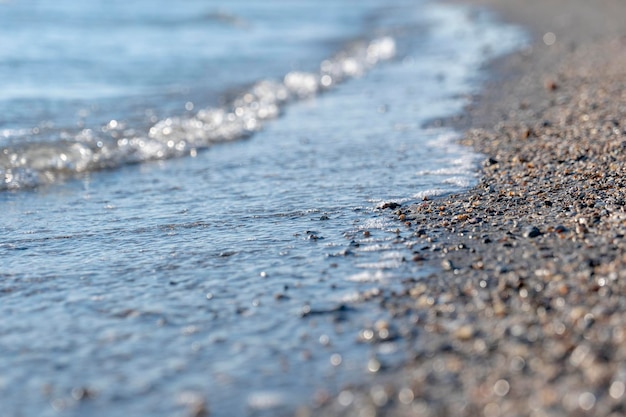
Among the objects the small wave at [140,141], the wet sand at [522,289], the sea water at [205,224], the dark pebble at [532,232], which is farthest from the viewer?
the small wave at [140,141]

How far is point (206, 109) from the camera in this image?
13.4 meters

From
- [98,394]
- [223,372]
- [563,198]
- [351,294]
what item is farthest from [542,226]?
[98,394]

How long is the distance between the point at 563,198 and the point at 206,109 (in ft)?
26.5

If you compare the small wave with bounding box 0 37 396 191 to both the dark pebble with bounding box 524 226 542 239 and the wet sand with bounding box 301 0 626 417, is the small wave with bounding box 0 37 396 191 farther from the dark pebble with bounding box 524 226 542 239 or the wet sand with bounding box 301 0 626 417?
the dark pebble with bounding box 524 226 542 239

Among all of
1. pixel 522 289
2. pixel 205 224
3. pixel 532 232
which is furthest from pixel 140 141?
pixel 522 289

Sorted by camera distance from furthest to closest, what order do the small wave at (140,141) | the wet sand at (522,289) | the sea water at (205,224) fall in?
the small wave at (140,141) → the sea water at (205,224) → the wet sand at (522,289)

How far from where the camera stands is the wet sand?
12.0 feet

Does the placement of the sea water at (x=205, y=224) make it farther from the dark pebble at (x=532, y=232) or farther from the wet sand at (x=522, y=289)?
the dark pebble at (x=532, y=232)

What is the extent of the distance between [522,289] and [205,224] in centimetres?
295

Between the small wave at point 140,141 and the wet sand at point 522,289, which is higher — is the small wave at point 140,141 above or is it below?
above

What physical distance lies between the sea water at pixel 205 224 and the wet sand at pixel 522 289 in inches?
9.6

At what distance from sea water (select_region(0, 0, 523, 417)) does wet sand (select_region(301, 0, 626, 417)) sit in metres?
0.24

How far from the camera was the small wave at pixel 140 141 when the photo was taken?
9.12 m

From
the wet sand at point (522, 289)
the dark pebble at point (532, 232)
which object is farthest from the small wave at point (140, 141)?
the dark pebble at point (532, 232)
